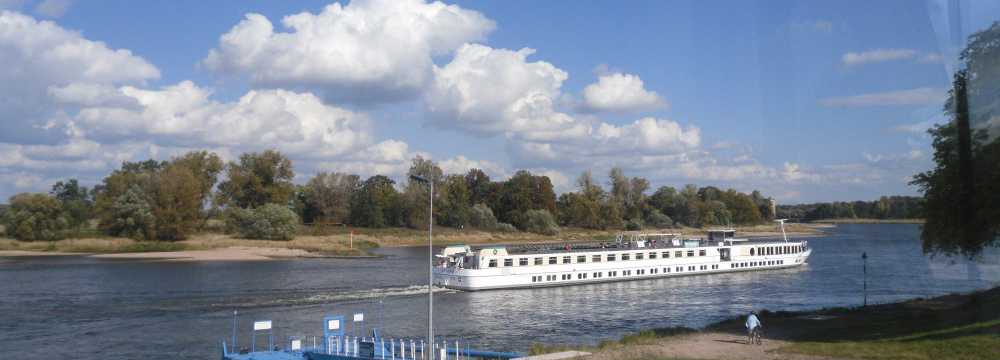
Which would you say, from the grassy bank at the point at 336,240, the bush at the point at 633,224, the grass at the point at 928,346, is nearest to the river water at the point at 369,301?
the grass at the point at 928,346

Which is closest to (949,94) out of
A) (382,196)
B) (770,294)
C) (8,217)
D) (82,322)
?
(770,294)

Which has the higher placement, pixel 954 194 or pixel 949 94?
pixel 949 94

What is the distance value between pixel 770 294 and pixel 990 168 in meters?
33.5

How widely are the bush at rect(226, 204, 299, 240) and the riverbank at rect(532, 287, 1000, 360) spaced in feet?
307

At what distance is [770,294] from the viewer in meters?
59.8

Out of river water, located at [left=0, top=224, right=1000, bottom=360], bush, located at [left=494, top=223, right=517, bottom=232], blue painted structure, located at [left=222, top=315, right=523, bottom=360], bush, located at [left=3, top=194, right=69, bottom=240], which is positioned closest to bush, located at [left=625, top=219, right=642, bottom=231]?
bush, located at [left=494, top=223, right=517, bottom=232]

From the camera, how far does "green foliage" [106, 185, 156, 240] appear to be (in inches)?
4589

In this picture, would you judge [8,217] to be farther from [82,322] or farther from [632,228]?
[632,228]

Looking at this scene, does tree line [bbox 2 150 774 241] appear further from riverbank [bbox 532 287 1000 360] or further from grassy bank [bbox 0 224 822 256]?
riverbank [bbox 532 287 1000 360]

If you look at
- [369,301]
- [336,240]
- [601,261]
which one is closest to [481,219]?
[336,240]

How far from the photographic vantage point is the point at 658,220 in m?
170

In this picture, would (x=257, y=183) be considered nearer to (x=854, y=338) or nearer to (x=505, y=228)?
(x=505, y=228)

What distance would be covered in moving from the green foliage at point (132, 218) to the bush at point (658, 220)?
323 feet

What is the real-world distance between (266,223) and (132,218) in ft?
61.0
